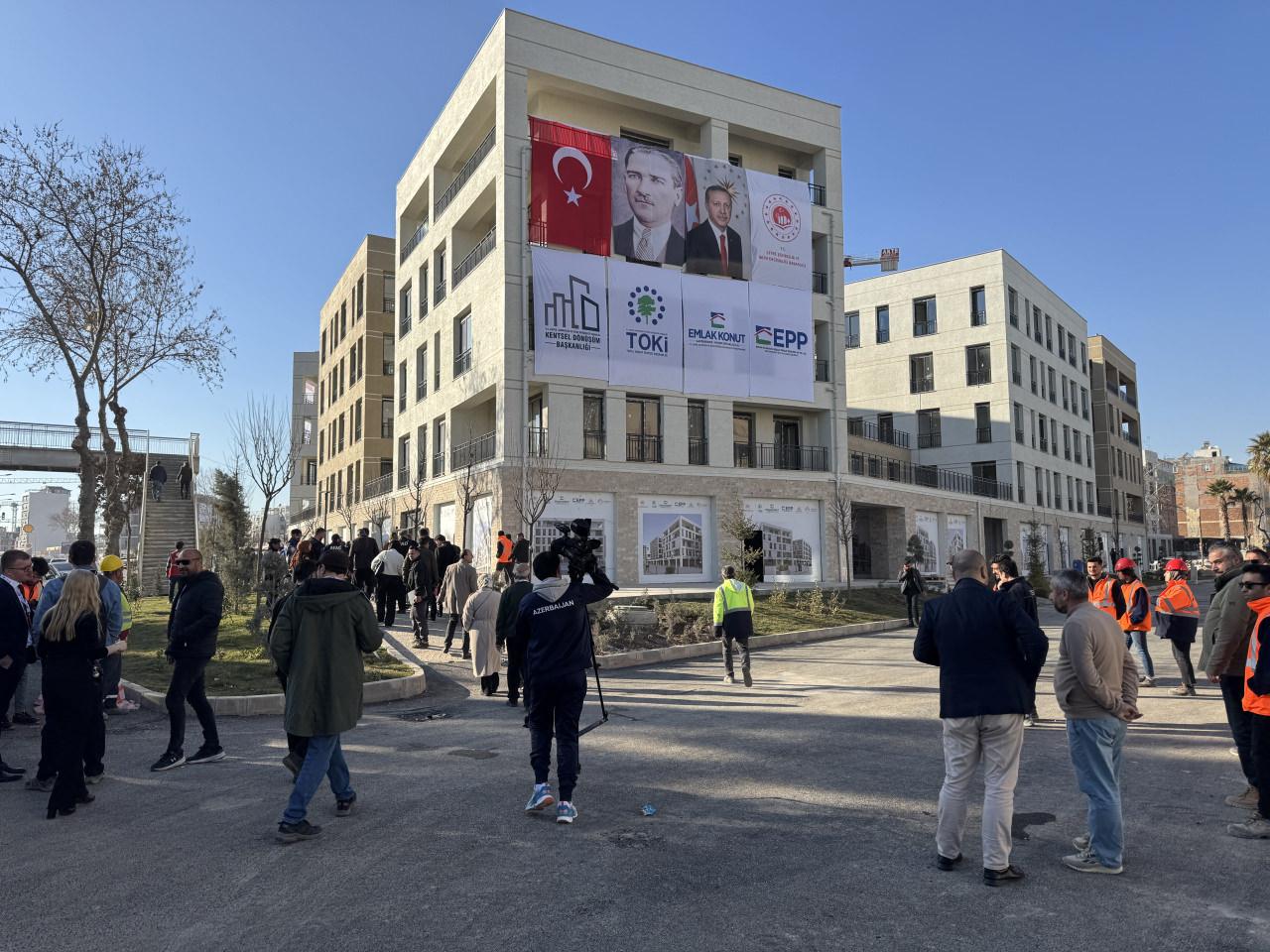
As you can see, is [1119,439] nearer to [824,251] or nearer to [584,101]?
[824,251]

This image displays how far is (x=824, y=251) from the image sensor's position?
107 ft

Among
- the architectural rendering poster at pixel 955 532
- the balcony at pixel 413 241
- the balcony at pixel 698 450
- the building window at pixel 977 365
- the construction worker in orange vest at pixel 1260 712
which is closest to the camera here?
the construction worker in orange vest at pixel 1260 712

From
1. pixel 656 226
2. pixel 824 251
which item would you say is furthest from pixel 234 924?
pixel 824 251

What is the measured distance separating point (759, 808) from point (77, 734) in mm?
4985

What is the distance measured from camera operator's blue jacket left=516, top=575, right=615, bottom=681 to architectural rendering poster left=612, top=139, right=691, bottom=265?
903 inches

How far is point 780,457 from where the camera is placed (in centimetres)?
3133

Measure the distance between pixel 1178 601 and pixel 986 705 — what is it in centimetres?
851

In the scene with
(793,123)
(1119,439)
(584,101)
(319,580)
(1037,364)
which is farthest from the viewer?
(1119,439)

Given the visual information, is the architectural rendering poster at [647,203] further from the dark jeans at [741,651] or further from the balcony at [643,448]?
the dark jeans at [741,651]

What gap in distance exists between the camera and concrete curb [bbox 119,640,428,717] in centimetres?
1014

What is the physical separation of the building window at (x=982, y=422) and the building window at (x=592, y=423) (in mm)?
27758

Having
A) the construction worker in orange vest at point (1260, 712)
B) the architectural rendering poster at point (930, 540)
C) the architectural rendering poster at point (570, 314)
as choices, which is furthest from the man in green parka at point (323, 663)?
the architectural rendering poster at point (930, 540)

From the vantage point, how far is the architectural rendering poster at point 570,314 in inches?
1029

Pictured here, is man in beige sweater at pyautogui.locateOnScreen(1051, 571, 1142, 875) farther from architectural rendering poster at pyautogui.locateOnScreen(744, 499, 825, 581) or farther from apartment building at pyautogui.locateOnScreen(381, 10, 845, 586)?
architectural rendering poster at pyautogui.locateOnScreen(744, 499, 825, 581)
